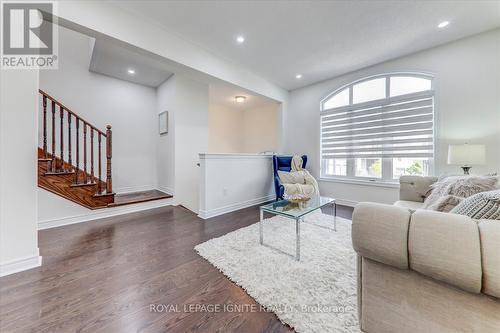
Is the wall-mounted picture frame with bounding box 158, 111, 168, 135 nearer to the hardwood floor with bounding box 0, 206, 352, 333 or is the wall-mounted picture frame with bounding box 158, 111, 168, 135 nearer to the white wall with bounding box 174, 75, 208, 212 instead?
the white wall with bounding box 174, 75, 208, 212

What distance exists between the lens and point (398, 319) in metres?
0.96

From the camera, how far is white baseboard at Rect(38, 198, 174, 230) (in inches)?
108

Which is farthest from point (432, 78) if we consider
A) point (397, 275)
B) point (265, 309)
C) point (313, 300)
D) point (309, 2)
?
point (265, 309)

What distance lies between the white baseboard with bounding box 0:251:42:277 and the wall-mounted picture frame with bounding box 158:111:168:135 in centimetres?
302

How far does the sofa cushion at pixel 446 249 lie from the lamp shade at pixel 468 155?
2.33 metres

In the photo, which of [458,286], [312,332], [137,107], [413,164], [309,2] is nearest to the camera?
[458,286]

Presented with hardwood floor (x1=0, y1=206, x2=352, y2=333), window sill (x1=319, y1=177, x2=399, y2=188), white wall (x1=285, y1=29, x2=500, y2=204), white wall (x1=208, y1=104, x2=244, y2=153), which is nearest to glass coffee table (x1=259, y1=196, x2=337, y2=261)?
hardwood floor (x1=0, y1=206, x2=352, y2=333)

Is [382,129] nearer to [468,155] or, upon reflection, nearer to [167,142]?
[468,155]

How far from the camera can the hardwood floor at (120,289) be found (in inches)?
47.4

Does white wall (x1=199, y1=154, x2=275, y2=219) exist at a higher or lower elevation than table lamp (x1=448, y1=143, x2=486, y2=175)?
lower

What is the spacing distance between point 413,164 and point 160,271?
3971 mm

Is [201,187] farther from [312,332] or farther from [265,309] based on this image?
[312,332]

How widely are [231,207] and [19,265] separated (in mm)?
2538

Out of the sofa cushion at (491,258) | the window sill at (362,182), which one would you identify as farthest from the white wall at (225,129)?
the sofa cushion at (491,258)
